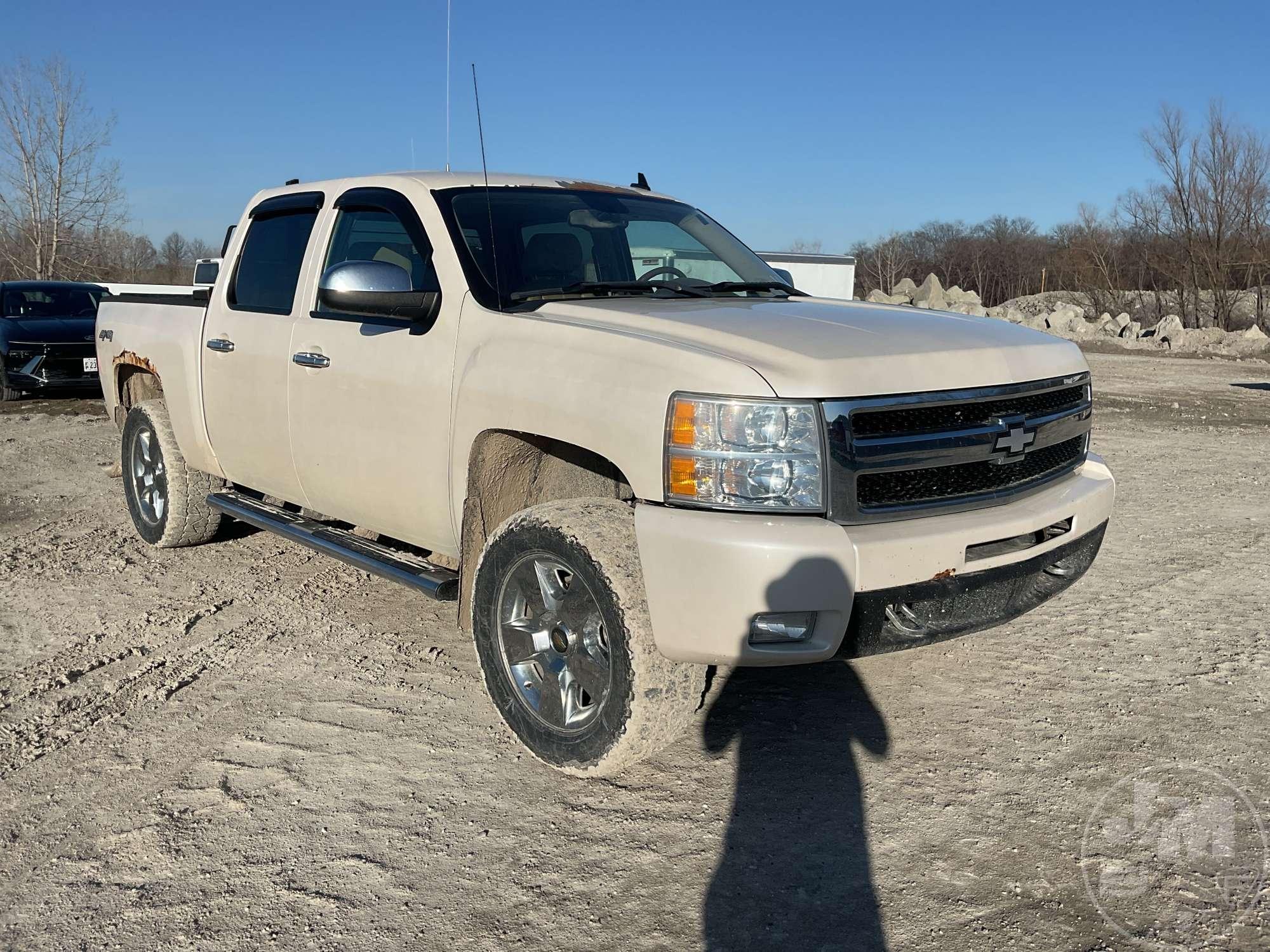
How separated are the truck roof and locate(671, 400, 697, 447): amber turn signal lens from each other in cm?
189

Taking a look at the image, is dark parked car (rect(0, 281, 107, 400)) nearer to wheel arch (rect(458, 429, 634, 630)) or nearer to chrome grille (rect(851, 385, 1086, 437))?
wheel arch (rect(458, 429, 634, 630))

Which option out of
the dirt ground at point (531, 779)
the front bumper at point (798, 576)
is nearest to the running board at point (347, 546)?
the dirt ground at point (531, 779)

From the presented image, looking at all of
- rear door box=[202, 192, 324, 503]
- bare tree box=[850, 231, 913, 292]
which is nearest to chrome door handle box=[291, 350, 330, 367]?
rear door box=[202, 192, 324, 503]

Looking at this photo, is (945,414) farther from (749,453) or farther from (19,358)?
(19,358)

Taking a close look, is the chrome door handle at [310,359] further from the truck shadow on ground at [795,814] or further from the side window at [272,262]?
the truck shadow on ground at [795,814]

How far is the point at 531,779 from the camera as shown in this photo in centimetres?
338

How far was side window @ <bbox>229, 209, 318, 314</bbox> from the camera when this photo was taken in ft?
15.8

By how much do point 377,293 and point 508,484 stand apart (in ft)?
2.74

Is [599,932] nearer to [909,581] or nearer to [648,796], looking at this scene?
[648,796]

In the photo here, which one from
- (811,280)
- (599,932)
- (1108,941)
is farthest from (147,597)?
(811,280)

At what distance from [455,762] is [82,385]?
12.9 m

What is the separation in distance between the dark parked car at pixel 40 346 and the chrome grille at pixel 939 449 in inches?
529

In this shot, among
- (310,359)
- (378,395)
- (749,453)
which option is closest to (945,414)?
(749,453)

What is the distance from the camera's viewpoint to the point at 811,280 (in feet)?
116
